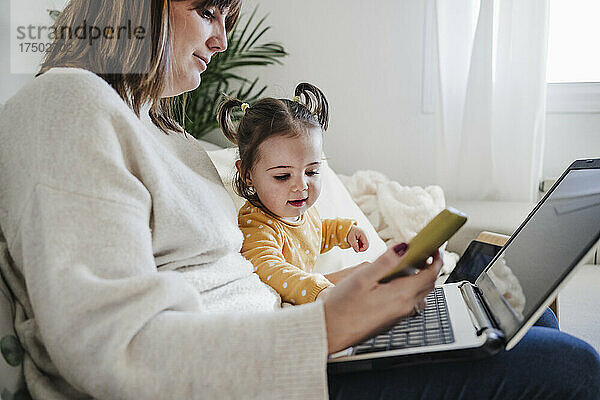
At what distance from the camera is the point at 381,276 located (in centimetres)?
62

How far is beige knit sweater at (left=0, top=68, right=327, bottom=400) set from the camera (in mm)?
584

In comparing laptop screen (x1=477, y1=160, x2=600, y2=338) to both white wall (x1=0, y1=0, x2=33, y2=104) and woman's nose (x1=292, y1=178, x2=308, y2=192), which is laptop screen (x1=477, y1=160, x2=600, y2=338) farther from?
white wall (x1=0, y1=0, x2=33, y2=104)

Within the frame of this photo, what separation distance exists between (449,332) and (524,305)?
9 centimetres

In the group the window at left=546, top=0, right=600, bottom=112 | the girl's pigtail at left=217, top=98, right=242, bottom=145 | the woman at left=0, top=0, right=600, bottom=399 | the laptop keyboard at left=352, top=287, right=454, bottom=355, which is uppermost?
the window at left=546, top=0, right=600, bottom=112

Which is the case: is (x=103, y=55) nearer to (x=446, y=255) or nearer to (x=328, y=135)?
(x=446, y=255)

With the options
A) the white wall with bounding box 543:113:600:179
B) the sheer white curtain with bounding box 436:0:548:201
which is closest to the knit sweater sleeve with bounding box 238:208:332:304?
the sheer white curtain with bounding box 436:0:548:201

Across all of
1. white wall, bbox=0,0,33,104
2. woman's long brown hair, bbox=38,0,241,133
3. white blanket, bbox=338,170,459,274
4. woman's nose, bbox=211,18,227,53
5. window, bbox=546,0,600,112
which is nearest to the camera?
woman's long brown hair, bbox=38,0,241,133

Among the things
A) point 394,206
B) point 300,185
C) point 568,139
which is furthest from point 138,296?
point 568,139

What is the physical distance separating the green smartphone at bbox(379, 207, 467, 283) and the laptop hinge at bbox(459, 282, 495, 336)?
0.50 ft

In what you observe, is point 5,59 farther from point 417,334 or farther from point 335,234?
point 417,334

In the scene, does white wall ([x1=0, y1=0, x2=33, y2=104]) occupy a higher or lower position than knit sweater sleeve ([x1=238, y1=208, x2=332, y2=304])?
higher

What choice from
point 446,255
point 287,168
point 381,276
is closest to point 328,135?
point 446,255

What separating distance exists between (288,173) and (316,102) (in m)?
0.24

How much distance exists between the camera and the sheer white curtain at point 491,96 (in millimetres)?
2381
